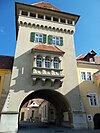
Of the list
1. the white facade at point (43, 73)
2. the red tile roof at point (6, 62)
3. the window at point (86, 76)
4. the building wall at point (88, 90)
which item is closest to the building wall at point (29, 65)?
the white facade at point (43, 73)

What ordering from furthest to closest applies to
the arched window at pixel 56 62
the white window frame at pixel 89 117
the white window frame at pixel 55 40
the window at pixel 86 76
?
the white window frame at pixel 55 40, the window at pixel 86 76, the arched window at pixel 56 62, the white window frame at pixel 89 117

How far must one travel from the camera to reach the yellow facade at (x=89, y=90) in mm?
18547

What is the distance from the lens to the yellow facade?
730 inches

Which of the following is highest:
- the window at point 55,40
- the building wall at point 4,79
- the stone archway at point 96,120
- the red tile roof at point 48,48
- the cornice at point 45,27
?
Answer: the cornice at point 45,27

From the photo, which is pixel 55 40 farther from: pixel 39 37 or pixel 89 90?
pixel 89 90

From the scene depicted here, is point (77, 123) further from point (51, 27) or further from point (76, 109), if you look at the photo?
point (51, 27)

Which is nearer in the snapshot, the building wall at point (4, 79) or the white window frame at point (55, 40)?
the building wall at point (4, 79)

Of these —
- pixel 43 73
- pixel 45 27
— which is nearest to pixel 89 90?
pixel 43 73

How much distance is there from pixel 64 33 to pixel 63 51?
3556mm

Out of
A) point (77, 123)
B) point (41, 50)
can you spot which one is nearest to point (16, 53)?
point (41, 50)

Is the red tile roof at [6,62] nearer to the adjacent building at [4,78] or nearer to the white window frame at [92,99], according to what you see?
the adjacent building at [4,78]

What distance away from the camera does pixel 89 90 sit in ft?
65.6

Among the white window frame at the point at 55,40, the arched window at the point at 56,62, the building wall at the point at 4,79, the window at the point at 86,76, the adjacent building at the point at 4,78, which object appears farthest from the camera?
the white window frame at the point at 55,40

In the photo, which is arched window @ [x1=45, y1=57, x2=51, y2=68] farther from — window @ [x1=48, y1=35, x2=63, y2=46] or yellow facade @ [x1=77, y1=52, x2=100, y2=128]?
yellow facade @ [x1=77, y1=52, x2=100, y2=128]
